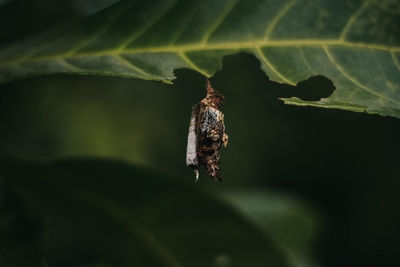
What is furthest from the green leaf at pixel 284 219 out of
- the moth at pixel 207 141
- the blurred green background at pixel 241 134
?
the moth at pixel 207 141

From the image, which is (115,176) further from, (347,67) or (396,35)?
(396,35)

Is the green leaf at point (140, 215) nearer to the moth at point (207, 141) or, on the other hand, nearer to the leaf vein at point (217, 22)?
the moth at point (207, 141)

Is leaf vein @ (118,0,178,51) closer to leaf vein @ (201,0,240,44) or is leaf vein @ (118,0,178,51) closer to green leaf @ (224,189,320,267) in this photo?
leaf vein @ (201,0,240,44)

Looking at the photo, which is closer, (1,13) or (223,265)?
(223,265)

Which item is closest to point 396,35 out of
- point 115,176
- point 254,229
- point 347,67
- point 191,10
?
point 347,67

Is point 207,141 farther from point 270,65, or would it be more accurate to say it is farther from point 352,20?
point 352,20
